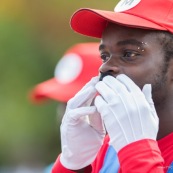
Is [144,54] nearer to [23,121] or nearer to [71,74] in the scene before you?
[71,74]

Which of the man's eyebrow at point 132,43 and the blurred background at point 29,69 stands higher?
the man's eyebrow at point 132,43

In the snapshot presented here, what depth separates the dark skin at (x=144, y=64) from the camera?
3.50m

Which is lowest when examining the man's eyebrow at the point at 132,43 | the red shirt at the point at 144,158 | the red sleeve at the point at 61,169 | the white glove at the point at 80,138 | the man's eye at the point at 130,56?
the red sleeve at the point at 61,169

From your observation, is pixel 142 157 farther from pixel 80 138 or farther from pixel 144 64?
pixel 80 138

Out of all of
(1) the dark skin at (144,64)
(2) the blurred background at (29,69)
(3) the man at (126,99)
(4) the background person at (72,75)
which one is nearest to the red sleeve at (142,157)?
(3) the man at (126,99)

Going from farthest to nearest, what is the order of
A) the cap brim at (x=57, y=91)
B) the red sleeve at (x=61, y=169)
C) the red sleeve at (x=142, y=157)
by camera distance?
the cap brim at (x=57, y=91), the red sleeve at (x=61, y=169), the red sleeve at (x=142, y=157)

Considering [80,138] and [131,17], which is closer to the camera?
[131,17]

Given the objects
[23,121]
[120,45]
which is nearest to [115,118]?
[120,45]

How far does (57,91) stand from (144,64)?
237cm

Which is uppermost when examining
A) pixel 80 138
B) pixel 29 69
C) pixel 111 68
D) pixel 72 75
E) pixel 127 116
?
pixel 111 68

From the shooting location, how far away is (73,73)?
19.1 ft

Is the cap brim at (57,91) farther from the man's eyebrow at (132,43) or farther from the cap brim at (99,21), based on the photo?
the man's eyebrow at (132,43)

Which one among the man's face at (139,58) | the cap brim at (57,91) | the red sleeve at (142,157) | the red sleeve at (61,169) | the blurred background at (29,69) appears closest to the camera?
the red sleeve at (142,157)

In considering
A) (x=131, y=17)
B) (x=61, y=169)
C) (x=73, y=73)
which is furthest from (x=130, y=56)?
(x=73, y=73)
